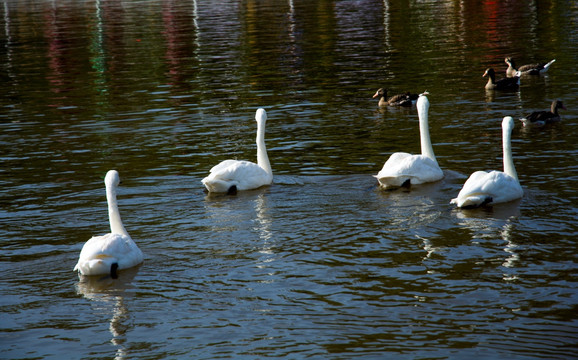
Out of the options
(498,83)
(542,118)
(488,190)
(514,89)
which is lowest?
(488,190)

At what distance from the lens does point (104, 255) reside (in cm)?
1140

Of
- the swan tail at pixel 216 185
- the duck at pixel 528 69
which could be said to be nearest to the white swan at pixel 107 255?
the swan tail at pixel 216 185

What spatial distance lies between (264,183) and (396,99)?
834cm

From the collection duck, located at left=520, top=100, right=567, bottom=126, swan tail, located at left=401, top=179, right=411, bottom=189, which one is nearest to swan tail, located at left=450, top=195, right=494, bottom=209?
swan tail, located at left=401, top=179, right=411, bottom=189

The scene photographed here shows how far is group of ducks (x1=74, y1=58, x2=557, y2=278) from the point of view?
11469 mm

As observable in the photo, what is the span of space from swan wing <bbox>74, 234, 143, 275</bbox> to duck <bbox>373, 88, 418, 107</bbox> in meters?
13.0

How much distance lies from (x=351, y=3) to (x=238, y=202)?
5212 cm

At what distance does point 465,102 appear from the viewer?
2312 cm

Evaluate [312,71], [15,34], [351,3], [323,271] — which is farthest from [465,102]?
[351,3]

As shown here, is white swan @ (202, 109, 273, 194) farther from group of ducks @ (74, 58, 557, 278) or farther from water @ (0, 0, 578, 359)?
water @ (0, 0, 578, 359)

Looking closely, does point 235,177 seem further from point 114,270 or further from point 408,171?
point 114,270

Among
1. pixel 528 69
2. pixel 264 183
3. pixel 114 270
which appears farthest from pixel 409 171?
pixel 528 69

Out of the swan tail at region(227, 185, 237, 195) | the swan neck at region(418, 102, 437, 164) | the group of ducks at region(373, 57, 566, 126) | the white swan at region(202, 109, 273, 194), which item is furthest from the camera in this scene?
the group of ducks at region(373, 57, 566, 126)

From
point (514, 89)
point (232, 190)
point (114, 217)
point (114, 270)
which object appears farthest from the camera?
point (514, 89)
